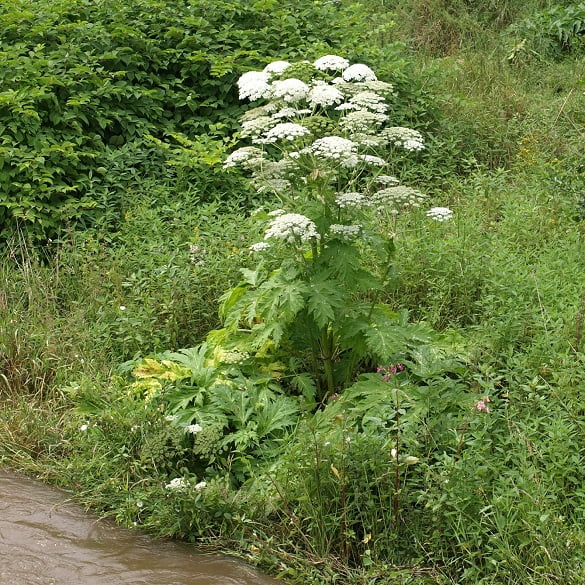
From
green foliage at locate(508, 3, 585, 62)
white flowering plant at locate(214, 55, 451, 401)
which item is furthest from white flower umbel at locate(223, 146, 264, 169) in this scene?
green foliage at locate(508, 3, 585, 62)

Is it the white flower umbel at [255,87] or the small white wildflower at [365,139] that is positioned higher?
the white flower umbel at [255,87]

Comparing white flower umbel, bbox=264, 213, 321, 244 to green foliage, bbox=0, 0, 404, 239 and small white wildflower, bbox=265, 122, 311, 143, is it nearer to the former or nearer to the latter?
small white wildflower, bbox=265, 122, 311, 143

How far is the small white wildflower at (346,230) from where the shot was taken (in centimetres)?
477

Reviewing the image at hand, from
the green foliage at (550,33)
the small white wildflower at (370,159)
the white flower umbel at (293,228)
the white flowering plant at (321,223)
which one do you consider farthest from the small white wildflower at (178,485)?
the green foliage at (550,33)

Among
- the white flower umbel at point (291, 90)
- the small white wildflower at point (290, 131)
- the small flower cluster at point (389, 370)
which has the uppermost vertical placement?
the white flower umbel at point (291, 90)

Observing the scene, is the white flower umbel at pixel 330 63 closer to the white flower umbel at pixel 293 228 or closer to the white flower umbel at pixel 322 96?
the white flower umbel at pixel 322 96

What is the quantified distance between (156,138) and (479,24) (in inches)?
256

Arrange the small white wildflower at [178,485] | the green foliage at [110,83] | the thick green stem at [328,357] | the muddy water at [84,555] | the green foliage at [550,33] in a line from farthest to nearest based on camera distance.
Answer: the green foliage at [550,33]
the green foliage at [110,83]
the thick green stem at [328,357]
the small white wildflower at [178,485]
the muddy water at [84,555]

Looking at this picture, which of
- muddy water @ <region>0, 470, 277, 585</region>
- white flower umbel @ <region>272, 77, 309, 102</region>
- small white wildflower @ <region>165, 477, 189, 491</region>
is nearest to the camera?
muddy water @ <region>0, 470, 277, 585</region>

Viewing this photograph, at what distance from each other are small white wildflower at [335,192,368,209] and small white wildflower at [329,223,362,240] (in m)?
0.12

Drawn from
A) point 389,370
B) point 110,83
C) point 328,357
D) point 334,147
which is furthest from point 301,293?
point 110,83

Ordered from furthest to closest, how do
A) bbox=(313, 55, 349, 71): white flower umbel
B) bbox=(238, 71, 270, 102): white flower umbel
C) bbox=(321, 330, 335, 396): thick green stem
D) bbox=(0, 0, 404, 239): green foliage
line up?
bbox=(0, 0, 404, 239): green foliage → bbox=(321, 330, 335, 396): thick green stem → bbox=(313, 55, 349, 71): white flower umbel → bbox=(238, 71, 270, 102): white flower umbel

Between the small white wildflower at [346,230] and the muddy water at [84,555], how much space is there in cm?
185

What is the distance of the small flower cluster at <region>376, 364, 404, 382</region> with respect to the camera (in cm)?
481
